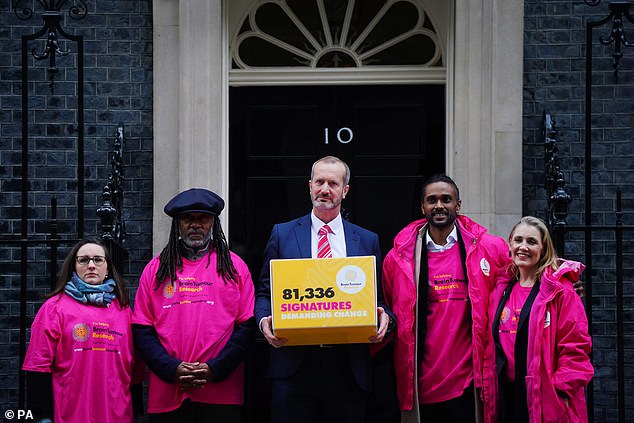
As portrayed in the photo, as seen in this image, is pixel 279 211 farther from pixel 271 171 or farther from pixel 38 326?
pixel 38 326

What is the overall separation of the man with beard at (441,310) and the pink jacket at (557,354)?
389mm

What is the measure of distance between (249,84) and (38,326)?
10.5ft

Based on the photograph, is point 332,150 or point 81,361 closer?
point 81,361

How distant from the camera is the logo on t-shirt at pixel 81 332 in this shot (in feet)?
20.8

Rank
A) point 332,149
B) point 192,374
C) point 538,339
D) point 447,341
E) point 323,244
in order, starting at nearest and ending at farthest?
point 538,339
point 192,374
point 447,341
point 323,244
point 332,149

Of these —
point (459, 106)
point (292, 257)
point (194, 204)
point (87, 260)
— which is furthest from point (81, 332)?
point (459, 106)

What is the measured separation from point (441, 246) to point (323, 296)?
0.96 m

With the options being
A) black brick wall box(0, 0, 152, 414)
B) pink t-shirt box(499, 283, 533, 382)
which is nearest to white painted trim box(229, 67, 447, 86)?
black brick wall box(0, 0, 152, 414)

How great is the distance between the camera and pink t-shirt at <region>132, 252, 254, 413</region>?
640 centimetres

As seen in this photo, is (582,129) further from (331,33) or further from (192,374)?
(192,374)

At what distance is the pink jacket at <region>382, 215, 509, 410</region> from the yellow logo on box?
0.42 meters

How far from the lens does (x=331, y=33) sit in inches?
352

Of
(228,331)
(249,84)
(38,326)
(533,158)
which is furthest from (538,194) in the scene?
(38,326)

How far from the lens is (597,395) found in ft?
27.0
